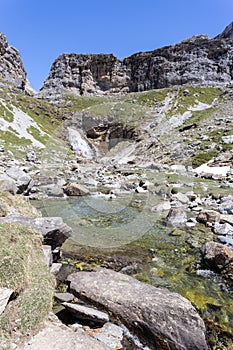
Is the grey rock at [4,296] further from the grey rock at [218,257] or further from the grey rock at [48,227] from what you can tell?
the grey rock at [218,257]

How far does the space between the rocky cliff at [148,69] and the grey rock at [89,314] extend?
12207 cm

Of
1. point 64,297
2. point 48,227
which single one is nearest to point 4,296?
point 64,297

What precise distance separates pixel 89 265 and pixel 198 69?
129 meters

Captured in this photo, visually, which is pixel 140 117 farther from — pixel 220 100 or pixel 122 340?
pixel 122 340

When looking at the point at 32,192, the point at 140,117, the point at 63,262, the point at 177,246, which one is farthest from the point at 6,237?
the point at 140,117

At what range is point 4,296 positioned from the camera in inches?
168

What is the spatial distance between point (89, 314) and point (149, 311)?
1.35 metres

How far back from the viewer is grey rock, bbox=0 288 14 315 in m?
4.13

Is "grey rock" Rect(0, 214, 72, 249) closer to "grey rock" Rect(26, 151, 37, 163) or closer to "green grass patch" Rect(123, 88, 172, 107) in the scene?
"grey rock" Rect(26, 151, 37, 163)

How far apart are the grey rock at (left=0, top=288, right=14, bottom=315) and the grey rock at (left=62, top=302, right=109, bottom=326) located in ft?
5.03

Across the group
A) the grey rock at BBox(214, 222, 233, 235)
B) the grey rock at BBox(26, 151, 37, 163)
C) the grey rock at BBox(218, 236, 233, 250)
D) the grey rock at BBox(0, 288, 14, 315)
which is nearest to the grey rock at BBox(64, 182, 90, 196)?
the grey rock at BBox(214, 222, 233, 235)

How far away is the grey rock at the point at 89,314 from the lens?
498 cm

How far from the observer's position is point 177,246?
995 cm

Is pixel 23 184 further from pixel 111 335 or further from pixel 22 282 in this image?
pixel 111 335
